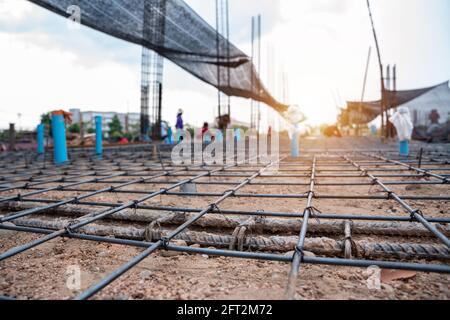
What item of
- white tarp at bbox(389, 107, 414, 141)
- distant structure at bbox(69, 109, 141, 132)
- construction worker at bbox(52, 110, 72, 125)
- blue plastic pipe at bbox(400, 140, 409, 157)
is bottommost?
blue plastic pipe at bbox(400, 140, 409, 157)

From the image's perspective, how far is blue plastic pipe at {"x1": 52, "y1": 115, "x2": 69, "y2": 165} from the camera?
4387mm

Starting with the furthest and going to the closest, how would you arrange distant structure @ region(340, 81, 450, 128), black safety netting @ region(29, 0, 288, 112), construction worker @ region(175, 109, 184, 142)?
distant structure @ region(340, 81, 450, 128)
construction worker @ region(175, 109, 184, 142)
black safety netting @ region(29, 0, 288, 112)

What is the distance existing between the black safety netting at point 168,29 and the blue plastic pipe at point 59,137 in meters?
1.59

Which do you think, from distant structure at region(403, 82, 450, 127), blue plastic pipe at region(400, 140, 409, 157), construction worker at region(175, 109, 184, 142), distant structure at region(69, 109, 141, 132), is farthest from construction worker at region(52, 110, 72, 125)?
distant structure at region(403, 82, 450, 127)

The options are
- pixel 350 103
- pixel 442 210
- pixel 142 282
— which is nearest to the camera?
pixel 142 282

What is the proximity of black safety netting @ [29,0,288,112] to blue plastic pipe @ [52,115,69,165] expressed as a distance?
1.59 m

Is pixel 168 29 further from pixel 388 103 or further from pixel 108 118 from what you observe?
pixel 108 118

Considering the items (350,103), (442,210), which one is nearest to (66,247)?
(442,210)

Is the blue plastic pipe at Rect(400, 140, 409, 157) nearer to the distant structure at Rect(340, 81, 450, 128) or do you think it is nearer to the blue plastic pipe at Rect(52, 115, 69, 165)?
the blue plastic pipe at Rect(52, 115, 69, 165)

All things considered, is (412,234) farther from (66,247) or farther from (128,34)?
(128,34)

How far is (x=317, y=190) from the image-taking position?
96.6 inches

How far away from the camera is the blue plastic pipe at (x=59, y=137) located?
4387 millimetres

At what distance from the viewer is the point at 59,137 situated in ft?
14.9
